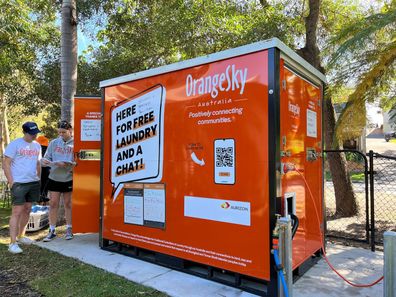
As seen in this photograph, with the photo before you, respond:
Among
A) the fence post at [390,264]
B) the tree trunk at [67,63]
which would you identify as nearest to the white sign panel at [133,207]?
the tree trunk at [67,63]

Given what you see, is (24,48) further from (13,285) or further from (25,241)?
(13,285)

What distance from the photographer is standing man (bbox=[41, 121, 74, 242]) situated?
6.00 m

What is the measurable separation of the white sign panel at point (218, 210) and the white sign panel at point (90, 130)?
88.1 inches

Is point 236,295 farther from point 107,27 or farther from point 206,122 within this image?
point 107,27

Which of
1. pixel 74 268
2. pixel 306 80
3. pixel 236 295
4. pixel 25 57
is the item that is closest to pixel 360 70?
pixel 306 80

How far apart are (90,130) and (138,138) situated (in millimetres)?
1210

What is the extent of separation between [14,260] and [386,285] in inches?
190

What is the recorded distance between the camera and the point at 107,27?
11219 mm

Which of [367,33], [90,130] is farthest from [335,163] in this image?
[90,130]

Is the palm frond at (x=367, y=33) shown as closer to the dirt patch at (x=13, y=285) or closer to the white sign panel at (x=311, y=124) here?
the white sign panel at (x=311, y=124)

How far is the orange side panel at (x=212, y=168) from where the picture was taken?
3773 millimetres

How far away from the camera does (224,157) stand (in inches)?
159

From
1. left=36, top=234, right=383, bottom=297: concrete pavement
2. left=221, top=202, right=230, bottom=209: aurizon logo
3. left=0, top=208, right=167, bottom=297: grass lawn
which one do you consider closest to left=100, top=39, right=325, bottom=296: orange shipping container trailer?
left=221, top=202, right=230, bottom=209: aurizon logo

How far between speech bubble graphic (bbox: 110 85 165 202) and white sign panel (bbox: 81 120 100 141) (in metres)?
0.50
